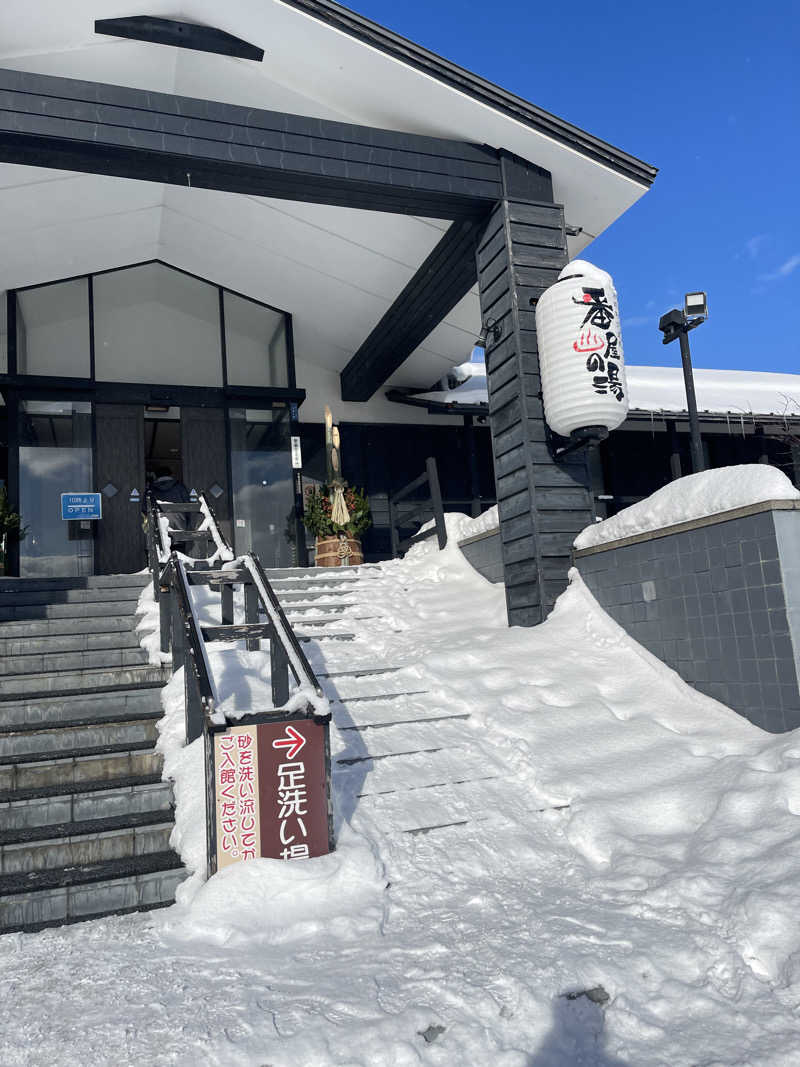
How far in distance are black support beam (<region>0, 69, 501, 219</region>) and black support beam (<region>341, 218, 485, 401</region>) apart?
2.14 ft

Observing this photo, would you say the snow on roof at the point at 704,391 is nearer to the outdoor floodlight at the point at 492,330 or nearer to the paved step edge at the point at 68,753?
the outdoor floodlight at the point at 492,330

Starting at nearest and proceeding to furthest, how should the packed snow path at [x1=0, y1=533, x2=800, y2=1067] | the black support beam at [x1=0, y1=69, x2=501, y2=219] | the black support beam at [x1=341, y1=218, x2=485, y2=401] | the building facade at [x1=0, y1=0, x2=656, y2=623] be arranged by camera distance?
the packed snow path at [x1=0, y1=533, x2=800, y2=1067]
the black support beam at [x1=0, y1=69, x2=501, y2=219]
the building facade at [x1=0, y1=0, x2=656, y2=623]
the black support beam at [x1=341, y1=218, x2=485, y2=401]

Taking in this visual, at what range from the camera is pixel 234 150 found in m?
6.62

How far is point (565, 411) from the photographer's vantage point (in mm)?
6434

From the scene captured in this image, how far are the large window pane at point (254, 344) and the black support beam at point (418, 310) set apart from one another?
1147 millimetres

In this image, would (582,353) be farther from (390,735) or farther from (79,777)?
(79,777)

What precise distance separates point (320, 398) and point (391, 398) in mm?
1131

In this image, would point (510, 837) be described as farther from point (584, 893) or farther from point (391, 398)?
point (391, 398)

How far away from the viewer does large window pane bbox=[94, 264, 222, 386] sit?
10867 mm

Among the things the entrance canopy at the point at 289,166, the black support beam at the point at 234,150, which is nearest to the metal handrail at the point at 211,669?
the black support beam at the point at 234,150

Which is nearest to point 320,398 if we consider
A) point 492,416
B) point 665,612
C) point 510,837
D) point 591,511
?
point 492,416

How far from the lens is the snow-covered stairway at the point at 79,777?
11.6ft

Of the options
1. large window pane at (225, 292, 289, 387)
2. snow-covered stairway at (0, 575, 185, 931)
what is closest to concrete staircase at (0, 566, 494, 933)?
snow-covered stairway at (0, 575, 185, 931)

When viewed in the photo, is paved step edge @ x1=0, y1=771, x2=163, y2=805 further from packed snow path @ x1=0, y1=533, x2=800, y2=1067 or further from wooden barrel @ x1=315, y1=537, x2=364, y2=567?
wooden barrel @ x1=315, y1=537, x2=364, y2=567
